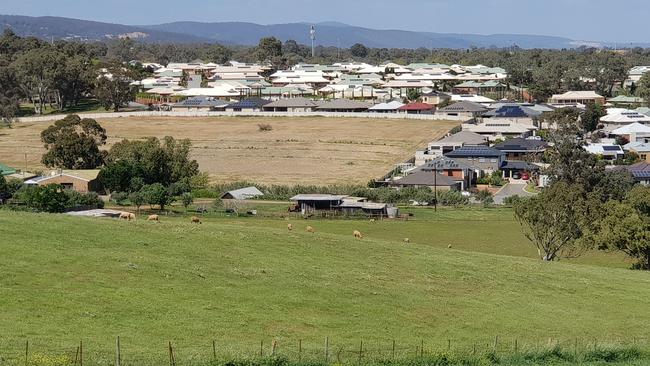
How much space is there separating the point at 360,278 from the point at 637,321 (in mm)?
6267

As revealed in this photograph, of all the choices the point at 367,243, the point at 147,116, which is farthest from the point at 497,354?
the point at 147,116

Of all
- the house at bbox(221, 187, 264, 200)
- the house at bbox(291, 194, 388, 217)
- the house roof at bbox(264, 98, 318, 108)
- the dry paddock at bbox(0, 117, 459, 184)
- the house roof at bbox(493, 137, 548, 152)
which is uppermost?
the house roof at bbox(264, 98, 318, 108)

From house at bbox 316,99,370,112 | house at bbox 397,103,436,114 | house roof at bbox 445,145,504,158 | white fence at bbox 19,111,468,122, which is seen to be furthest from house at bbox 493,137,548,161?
house at bbox 316,99,370,112

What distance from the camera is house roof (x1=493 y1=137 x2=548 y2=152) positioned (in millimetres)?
69062

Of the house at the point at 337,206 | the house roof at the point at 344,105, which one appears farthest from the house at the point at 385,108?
the house at the point at 337,206

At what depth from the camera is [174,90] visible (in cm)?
11369

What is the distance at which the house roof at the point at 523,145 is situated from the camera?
227 feet

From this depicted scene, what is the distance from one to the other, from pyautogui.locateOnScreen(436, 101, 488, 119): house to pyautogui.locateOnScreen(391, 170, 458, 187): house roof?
34.5 meters

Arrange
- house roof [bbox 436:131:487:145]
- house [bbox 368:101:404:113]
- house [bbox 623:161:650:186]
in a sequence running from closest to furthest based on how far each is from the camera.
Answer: house [bbox 623:161:650:186], house roof [bbox 436:131:487:145], house [bbox 368:101:404:113]

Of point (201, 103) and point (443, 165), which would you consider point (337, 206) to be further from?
point (201, 103)

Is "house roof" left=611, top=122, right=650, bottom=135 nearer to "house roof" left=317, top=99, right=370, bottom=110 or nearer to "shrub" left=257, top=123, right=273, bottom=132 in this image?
"house roof" left=317, top=99, right=370, bottom=110

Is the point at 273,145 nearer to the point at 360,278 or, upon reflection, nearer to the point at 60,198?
the point at 60,198

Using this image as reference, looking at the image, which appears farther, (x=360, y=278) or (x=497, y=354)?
(x=360, y=278)

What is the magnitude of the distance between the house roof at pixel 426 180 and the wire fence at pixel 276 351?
35.4 m
